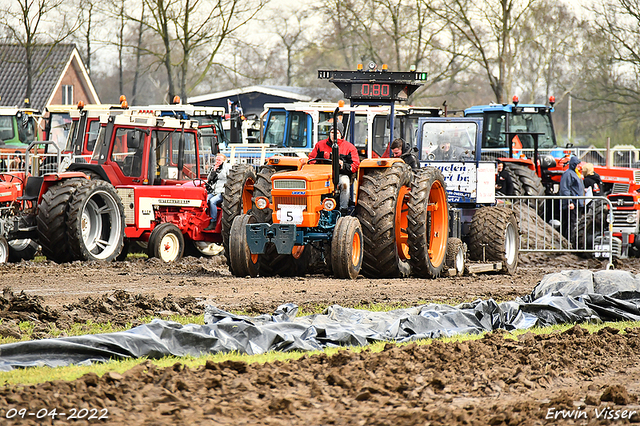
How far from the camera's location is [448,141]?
1545cm

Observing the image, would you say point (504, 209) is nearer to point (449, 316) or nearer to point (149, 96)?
point (449, 316)

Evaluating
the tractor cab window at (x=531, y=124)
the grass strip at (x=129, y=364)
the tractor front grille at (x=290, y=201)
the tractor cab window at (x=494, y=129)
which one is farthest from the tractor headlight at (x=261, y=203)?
the tractor cab window at (x=531, y=124)

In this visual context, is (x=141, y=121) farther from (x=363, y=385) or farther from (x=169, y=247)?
(x=363, y=385)

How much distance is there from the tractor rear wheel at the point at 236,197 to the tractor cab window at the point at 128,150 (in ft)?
11.1

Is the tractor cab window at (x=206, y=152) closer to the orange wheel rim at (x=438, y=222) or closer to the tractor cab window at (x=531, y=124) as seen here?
the orange wheel rim at (x=438, y=222)

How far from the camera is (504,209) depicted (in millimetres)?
14727

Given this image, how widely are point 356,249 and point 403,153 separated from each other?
2.27 metres

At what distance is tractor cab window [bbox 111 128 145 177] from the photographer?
15.6 metres

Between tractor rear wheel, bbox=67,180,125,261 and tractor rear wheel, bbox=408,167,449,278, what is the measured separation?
5.32 meters

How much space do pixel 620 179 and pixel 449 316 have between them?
1341cm

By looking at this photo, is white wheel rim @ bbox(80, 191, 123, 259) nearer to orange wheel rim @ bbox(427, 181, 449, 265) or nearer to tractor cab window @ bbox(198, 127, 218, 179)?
tractor cab window @ bbox(198, 127, 218, 179)

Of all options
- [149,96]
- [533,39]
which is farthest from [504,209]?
[149,96]

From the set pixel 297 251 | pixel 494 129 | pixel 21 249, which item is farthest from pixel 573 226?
pixel 21 249

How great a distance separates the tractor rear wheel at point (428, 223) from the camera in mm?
12266
